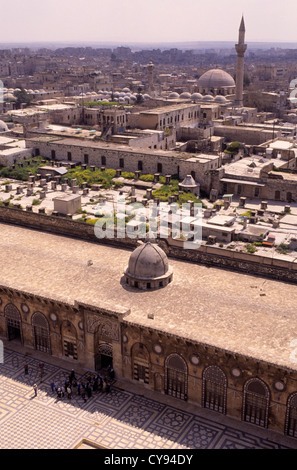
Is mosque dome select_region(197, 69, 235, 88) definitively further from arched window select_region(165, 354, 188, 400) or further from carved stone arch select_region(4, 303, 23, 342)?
arched window select_region(165, 354, 188, 400)

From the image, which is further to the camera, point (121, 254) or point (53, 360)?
point (121, 254)

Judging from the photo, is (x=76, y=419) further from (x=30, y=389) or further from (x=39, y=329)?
(x=39, y=329)

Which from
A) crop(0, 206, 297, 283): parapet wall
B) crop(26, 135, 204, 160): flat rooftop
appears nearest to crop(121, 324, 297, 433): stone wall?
crop(0, 206, 297, 283): parapet wall

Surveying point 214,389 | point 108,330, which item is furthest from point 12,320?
point 214,389

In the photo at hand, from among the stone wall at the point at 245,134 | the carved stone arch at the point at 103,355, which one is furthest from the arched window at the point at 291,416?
the stone wall at the point at 245,134

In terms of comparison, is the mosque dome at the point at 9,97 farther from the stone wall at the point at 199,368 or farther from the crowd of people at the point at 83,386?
the stone wall at the point at 199,368

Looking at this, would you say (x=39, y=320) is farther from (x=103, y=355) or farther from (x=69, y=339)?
(x=103, y=355)
